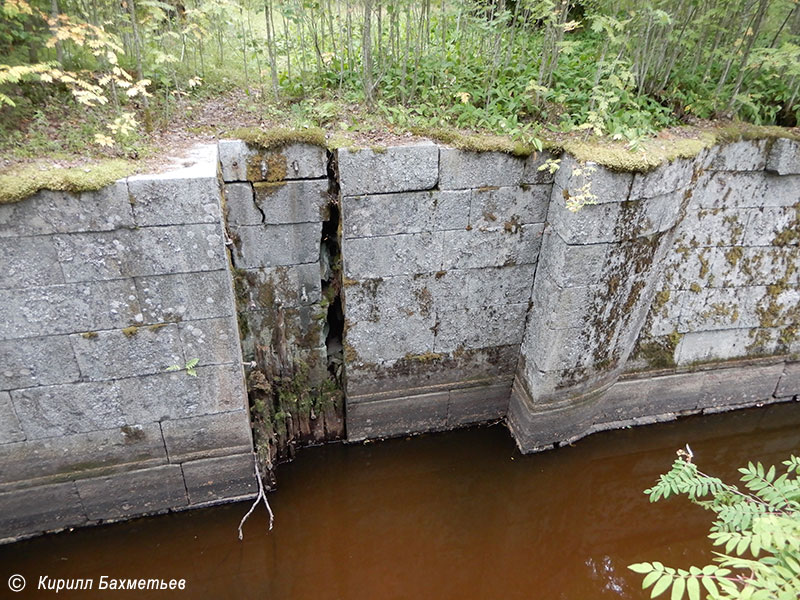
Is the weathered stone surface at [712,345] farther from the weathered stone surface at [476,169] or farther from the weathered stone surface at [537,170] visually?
the weathered stone surface at [476,169]

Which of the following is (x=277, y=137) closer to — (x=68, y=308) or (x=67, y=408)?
(x=68, y=308)

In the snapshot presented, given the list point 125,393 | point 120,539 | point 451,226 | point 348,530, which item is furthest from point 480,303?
point 120,539

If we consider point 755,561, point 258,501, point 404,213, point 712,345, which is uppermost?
point 404,213

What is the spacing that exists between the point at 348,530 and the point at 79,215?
326 centimetres

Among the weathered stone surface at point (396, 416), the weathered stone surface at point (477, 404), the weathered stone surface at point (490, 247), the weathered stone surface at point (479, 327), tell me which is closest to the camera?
the weathered stone surface at point (490, 247)

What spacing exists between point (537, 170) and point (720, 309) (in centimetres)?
260

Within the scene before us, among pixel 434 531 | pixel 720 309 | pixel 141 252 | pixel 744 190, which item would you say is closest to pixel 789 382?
pixel 720 309

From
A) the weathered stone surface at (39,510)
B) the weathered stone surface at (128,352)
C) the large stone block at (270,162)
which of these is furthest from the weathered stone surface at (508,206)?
the weathered stone surface at (39,510)

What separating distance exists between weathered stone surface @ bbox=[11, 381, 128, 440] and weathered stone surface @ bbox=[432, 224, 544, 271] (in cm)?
283

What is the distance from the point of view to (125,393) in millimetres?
4023

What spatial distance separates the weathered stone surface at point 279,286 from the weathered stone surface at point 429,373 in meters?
0.80

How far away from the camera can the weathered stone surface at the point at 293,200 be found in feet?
13.5

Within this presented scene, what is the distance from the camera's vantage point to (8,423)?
387cm

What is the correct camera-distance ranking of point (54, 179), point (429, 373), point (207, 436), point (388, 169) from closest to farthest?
point (54, 179)
point (388, 169)
point (207, 436)
point (429, 373)
